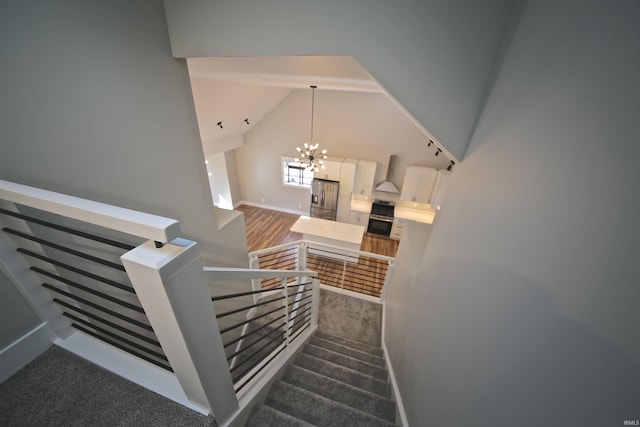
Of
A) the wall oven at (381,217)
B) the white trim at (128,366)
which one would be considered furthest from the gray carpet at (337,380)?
the wall oven at (381,217)

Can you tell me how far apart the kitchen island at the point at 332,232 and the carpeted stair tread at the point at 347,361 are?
267 cm

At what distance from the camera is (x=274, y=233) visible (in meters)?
6.85

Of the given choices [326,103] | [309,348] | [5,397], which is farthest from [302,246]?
[326,103]

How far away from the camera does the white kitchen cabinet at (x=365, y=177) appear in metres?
6.18

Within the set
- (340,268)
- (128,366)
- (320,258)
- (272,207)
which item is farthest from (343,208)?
(128,366)

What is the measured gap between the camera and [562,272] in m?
0.61

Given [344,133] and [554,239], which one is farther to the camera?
[344,133]

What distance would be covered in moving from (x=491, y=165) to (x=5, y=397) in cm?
241

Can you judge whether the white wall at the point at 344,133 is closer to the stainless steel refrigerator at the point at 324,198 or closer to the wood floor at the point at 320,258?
the stainless steel refrigerator at the point at 324,198

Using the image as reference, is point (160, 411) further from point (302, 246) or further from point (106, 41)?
point (302, 246)

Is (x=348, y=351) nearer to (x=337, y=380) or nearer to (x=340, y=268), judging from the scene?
(x=337, y=380)

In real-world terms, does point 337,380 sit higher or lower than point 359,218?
higher

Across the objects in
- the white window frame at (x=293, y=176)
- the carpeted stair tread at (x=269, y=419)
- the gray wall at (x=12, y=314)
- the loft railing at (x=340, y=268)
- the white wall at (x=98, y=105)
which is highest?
the white wall at (x=98, y=105)

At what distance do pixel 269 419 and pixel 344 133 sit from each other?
6043 mm
